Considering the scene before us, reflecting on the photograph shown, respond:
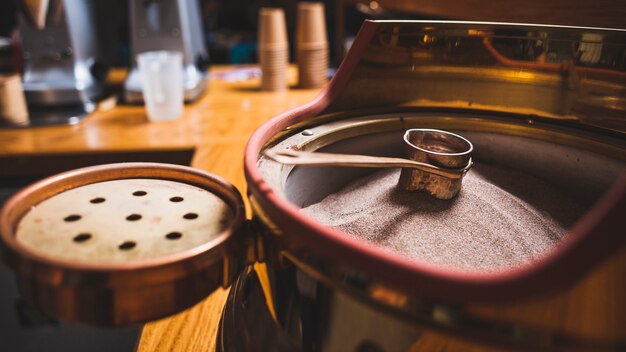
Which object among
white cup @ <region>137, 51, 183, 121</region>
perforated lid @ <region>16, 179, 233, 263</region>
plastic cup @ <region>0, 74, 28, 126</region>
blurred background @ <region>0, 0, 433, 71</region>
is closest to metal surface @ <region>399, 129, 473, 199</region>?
perforated lid @ <region>16, 179, 233, 263</region>

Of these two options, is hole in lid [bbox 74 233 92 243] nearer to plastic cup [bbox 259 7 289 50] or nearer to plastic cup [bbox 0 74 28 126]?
plastic cup [bbox 0 74 28 126]

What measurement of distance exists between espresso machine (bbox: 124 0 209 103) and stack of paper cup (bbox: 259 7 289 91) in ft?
0.96

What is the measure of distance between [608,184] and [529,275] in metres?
0.54

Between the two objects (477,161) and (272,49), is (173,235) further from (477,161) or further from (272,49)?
(272,49)

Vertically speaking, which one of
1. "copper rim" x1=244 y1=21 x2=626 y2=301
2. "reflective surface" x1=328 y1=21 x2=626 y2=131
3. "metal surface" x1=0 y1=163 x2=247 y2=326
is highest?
"reflective surface" x1=328 y1=21 x2=626 y2=131

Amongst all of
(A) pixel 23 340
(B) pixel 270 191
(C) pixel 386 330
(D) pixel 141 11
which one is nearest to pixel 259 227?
(B) pixel 270 191

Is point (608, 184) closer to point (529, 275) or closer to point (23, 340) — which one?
point (529, 275)

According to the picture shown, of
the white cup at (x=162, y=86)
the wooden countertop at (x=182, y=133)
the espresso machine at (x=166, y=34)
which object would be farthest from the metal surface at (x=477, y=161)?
the espresso machine at (x=166, y=34)

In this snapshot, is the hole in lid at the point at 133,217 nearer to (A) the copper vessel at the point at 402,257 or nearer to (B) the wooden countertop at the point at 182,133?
(A) the copper vessel at the point at 402,257

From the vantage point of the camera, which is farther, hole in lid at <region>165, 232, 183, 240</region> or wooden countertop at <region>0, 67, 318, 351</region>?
wooden countertop at <region>0, 67, 318, 351</region>

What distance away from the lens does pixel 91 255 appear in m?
0.43

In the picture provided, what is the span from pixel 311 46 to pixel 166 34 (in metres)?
0.65

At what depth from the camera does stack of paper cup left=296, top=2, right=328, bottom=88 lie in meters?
2.06

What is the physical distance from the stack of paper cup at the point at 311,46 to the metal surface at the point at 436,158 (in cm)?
146
